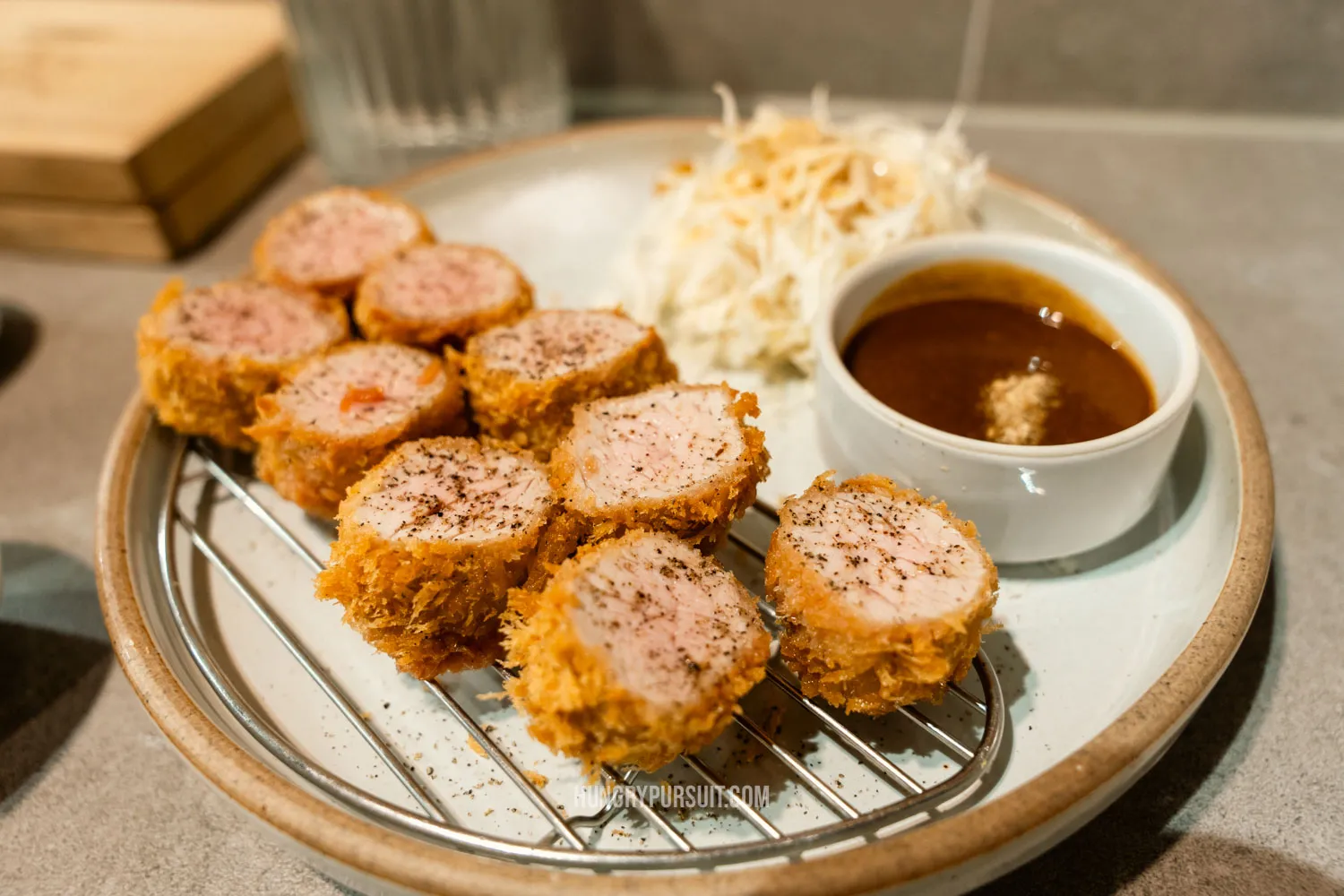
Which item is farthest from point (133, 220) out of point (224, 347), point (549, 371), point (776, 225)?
point (776, 225)

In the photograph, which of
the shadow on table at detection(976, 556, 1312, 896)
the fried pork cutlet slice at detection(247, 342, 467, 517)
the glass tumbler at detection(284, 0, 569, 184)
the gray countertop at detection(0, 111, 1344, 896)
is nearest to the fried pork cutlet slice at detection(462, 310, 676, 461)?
the fried pork cutlet slice at detection(247, 342, 467, 517)

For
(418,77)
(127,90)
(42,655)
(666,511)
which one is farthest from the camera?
(418,77)

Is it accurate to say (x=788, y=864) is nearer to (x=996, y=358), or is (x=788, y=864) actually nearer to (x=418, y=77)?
(x=996, y=358)

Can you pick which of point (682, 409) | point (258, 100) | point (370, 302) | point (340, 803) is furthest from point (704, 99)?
point (340, 803)

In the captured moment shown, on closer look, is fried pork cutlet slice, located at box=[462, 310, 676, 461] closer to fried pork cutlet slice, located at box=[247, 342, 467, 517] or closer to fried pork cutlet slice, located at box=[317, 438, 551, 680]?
fried pork cutlet slice, located at box=[247, 342, 467, 517]

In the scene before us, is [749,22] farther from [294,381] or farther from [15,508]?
[15,508]

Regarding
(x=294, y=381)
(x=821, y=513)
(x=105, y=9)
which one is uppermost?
(x=105, y=9)

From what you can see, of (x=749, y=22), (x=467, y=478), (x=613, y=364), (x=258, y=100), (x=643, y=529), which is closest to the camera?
(x=643, y=529)
